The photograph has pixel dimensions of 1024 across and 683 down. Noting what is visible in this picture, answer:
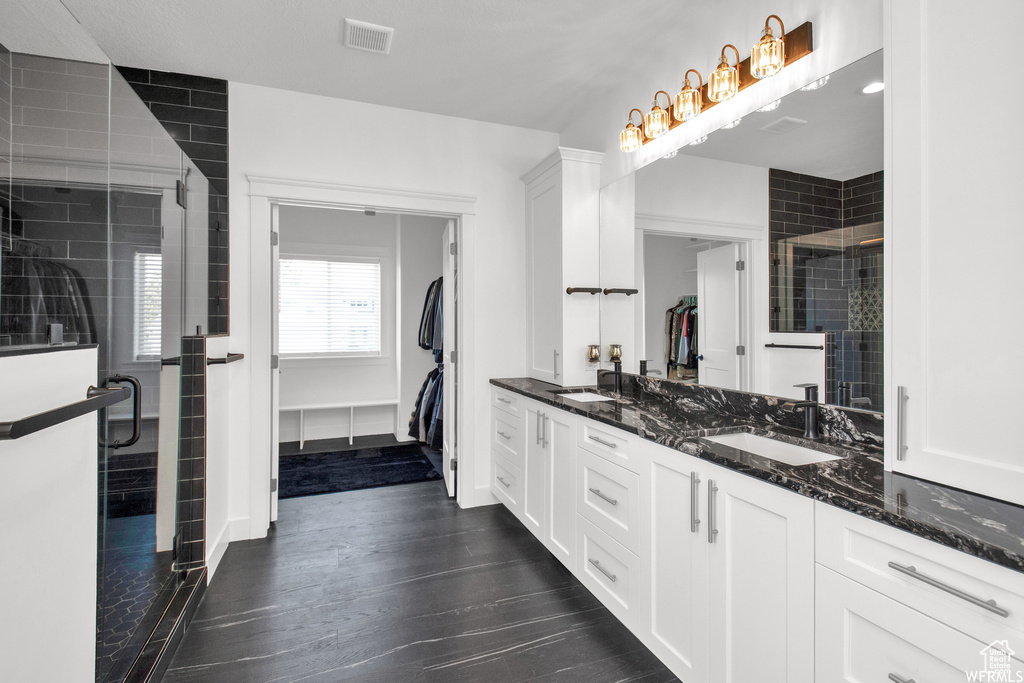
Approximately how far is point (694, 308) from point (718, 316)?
0.16 metres

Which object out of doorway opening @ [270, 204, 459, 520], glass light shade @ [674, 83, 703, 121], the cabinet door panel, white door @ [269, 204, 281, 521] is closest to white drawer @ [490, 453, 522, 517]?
the cabinet door panel

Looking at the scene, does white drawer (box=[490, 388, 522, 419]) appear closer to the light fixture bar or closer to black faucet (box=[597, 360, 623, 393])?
black faucet (box=[597, 360, 623, 393])

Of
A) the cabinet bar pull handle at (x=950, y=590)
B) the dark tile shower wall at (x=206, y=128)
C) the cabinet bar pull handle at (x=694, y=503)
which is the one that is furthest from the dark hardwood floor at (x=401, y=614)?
the dark tile shower wall at (x=206, y=128)

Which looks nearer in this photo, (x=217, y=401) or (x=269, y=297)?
(x=217, y=401)

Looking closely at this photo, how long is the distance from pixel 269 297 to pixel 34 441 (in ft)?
6.97

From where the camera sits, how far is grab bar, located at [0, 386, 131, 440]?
834 mm

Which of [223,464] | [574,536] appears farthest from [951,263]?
[223,464]

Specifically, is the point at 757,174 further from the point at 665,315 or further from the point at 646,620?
the point at 646,620

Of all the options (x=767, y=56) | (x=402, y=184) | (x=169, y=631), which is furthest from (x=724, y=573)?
(x=402, y=184)

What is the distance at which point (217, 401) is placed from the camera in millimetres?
2617

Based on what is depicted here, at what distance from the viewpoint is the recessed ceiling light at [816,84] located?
1.69m

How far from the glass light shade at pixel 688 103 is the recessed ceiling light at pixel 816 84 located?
54 cm

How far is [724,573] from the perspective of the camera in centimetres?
138

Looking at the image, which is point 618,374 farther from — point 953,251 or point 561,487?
point 953,251
